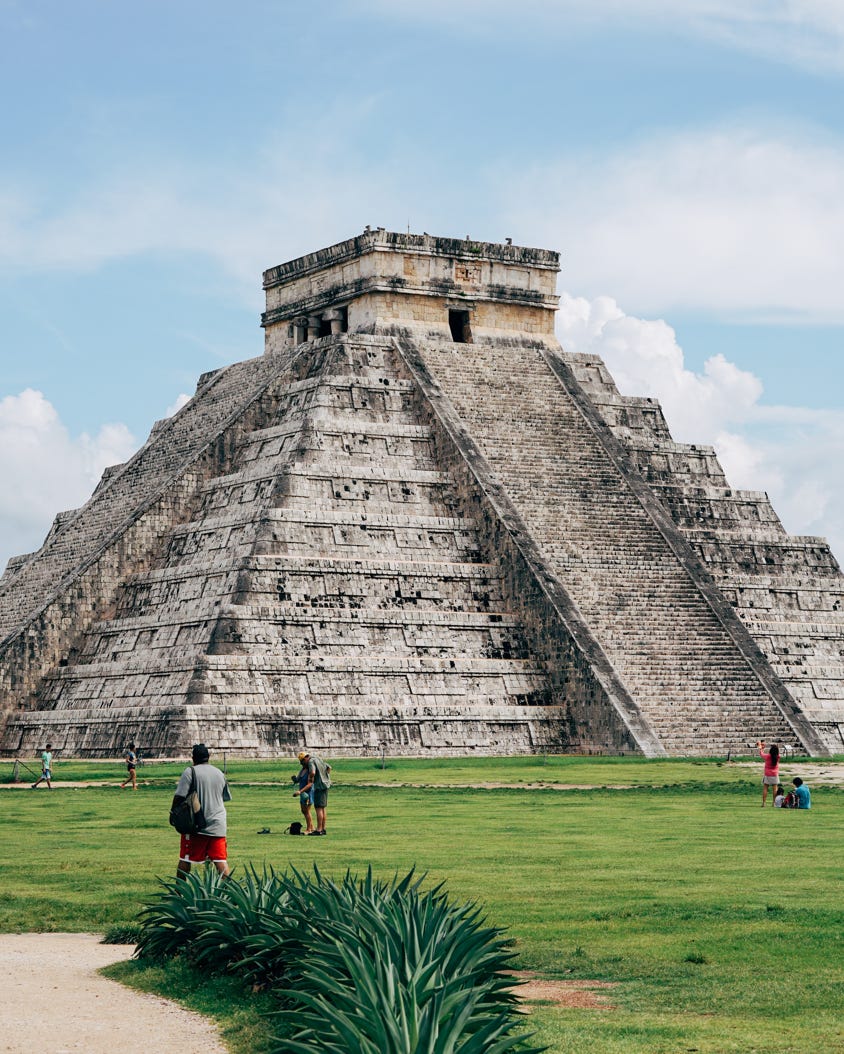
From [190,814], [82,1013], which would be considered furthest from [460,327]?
[82,1013]

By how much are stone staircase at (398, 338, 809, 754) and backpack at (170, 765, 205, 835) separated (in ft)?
68.4

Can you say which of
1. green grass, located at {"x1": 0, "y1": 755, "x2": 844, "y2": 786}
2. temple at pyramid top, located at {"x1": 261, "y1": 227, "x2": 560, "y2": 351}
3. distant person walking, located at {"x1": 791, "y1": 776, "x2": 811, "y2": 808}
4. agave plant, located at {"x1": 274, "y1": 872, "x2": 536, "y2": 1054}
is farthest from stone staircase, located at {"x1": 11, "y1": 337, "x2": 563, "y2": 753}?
agave plant, located at {"x1": 274, "y1": 872, "x2": 536, "y2": 1054}

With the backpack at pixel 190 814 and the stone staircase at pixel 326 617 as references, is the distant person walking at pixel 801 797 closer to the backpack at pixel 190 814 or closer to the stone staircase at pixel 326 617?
the backpack at pixel 190 814

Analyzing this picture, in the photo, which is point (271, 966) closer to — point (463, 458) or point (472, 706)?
point (472, 706)

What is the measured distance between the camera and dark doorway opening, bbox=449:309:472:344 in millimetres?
42875

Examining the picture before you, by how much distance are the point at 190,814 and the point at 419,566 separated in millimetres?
23606

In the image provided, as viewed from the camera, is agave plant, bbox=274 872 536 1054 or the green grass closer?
agave plant, bbox=274 872 536 1054

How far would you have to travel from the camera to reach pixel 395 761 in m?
30.7

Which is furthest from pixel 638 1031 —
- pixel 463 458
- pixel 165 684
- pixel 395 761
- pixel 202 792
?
pixel 463 458

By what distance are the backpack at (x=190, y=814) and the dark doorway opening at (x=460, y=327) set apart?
31.3 meters

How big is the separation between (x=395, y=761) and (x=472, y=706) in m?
3.27

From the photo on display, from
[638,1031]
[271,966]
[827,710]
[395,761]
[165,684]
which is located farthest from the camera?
[827,710]

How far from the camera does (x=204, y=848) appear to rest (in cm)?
1230

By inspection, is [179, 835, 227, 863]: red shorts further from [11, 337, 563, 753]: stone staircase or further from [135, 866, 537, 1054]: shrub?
[11, 337, 563, 753]: stone staircase
